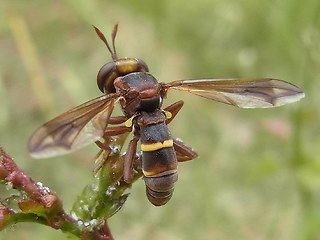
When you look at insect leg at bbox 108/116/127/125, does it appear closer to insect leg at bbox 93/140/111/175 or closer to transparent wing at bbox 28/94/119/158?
transparent wing at bbox 28/94/119/158

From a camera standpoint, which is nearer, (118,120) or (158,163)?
(158,163)

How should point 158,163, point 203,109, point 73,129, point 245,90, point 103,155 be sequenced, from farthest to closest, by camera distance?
1. point 203,109
2. point 245,90
3. point 158,163
4. point 103,155
5. point 73,129

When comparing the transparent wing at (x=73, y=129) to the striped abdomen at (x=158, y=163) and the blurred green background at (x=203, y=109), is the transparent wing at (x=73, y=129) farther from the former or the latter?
the blurred green background at (x=203, y=109)

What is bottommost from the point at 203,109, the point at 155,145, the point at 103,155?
the point at 103,155

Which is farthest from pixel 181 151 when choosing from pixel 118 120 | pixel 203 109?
pixel 203 109

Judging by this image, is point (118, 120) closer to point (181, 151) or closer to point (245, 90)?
point (181, 151)

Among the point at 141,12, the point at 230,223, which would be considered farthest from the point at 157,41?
the point at 230,223

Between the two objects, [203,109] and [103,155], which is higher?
[203,109]

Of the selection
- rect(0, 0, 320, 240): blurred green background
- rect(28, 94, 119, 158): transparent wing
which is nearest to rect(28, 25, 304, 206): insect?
rect(28, 94, 119, 158): transparent wing
